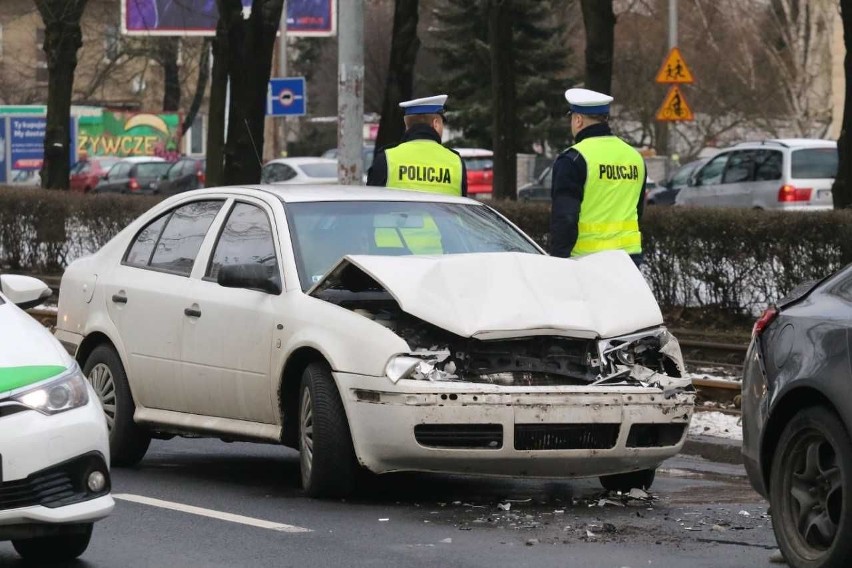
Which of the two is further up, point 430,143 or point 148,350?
point 430,143

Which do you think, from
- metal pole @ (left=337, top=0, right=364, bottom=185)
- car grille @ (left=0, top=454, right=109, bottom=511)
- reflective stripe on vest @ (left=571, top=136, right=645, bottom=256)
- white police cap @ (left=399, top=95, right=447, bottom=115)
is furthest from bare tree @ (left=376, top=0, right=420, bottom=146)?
car grille @ (left=0, top=454, right=109, bottom=511)

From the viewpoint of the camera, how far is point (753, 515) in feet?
26.3

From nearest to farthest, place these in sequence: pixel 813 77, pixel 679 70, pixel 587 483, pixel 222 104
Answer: pixel 587 483
pixel 222 104
pixel 679 70
pixel 813 77

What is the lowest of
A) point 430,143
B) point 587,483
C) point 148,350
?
point 587,483

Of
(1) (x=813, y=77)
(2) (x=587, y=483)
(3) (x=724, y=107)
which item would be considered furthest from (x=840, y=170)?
(3) (x=724, y=107)

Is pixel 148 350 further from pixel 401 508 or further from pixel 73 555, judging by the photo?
pixel 73 555

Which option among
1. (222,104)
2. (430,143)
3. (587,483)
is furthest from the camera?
(222,104)

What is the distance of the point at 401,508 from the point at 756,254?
7.71m

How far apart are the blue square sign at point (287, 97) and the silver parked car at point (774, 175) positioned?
6555 millimetres

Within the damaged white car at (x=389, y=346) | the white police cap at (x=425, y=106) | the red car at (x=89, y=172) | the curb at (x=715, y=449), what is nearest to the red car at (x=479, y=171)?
the red car at (x=89, y=172)

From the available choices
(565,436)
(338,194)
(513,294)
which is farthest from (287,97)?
(565,436)

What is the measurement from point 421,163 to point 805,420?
5202mm

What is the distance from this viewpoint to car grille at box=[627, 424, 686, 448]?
803 centimetres

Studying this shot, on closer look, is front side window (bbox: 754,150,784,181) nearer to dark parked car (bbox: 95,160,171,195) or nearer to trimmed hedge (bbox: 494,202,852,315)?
trimmed hedge (bbox: 494,202,852,315)
